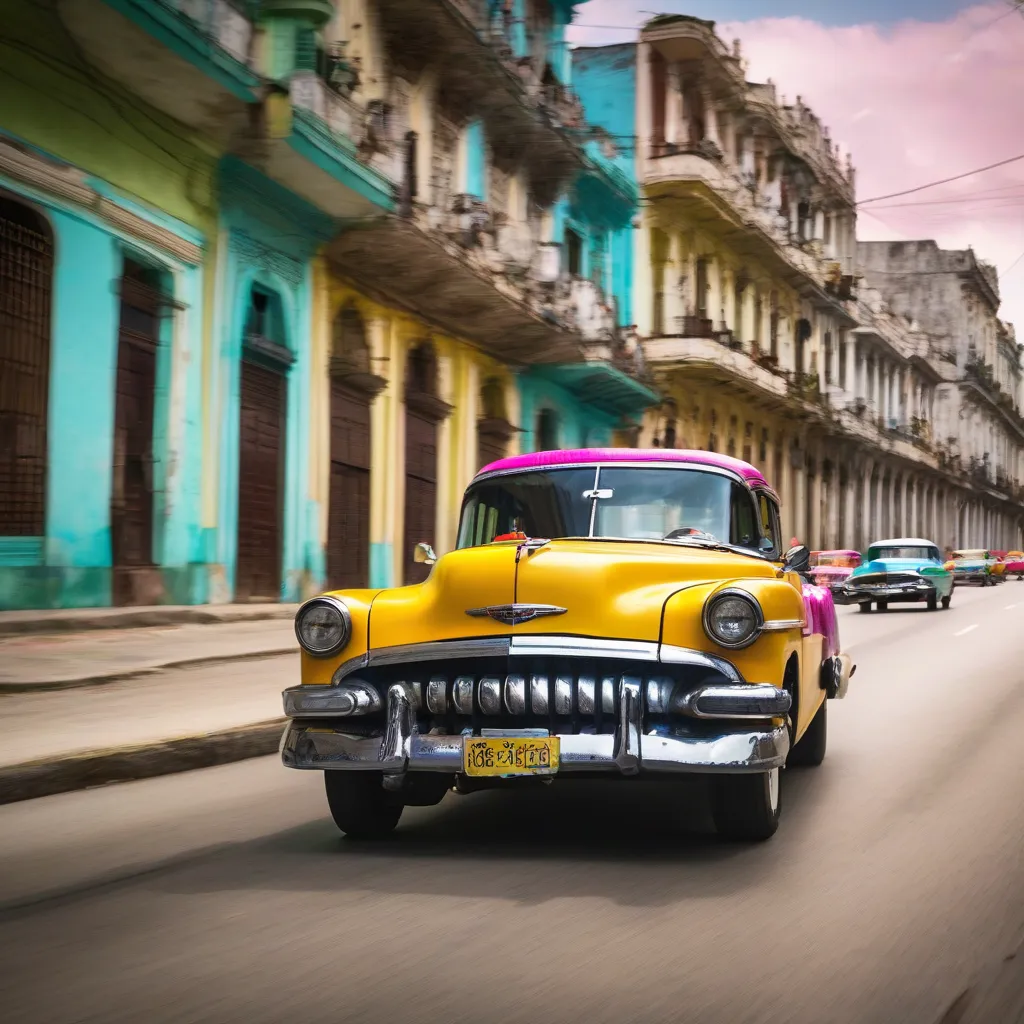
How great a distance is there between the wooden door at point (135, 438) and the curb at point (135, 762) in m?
6.49

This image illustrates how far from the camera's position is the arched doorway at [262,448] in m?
17.5

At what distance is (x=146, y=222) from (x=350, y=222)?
418 cm

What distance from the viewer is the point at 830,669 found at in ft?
24.2

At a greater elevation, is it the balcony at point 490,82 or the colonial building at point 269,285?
the balcony at point 490,82

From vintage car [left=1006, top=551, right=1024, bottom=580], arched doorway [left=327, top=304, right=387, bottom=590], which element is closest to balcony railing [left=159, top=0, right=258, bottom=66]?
arched doorway [left=327, top=304, right=387, bottom=590]

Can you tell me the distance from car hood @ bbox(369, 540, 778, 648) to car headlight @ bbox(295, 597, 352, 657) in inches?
4.3

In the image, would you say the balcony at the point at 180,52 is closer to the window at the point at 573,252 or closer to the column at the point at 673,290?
the window at the point at 573,252

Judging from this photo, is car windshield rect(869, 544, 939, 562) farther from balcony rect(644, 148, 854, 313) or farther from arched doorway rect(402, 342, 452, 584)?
balcony rect(644, 148, 854, 313)

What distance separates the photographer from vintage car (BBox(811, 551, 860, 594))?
29.7 m

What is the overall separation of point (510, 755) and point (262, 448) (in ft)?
44.1

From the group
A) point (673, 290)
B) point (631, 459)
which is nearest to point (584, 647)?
point (631, 459)

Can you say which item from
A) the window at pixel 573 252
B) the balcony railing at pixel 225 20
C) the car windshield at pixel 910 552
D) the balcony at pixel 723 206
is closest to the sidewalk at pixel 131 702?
the balcony railing at pixel 225 20

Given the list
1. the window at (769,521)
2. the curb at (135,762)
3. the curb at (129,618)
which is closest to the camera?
the curb at (135,762)

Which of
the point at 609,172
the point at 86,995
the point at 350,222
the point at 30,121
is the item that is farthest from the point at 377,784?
the point at 609,172
